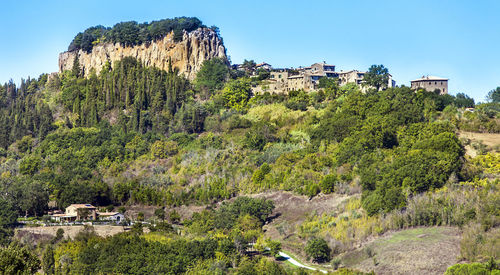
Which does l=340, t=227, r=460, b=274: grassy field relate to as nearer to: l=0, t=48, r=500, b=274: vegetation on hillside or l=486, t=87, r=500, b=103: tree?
l=0, t=48, r=500, b=274: vegetation on hillside

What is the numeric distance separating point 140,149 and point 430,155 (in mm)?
34096

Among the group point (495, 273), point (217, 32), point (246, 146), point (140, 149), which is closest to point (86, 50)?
point (217, 32)

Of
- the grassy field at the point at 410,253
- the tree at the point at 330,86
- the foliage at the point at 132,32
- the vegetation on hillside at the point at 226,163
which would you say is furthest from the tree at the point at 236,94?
Answer: the grassy field at the point at 410,253

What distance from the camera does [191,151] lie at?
7681cm

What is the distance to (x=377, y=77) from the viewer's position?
3329 inches

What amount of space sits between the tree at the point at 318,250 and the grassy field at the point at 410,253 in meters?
1.15

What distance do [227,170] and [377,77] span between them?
23885mm

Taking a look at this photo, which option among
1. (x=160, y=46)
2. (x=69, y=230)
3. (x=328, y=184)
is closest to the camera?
(x=69, y=230)

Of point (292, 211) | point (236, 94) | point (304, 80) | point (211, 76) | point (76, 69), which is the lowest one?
point (292, 211)

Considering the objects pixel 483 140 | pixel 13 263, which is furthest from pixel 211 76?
pixel 13 263

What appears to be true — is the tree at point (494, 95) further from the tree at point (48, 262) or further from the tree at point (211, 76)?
the tree at point (48, 262)

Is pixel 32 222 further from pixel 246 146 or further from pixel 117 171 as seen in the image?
pixel 246 146

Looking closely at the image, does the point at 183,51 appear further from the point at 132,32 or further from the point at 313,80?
the point at 313,80

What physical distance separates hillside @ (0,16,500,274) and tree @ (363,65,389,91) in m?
1.95
